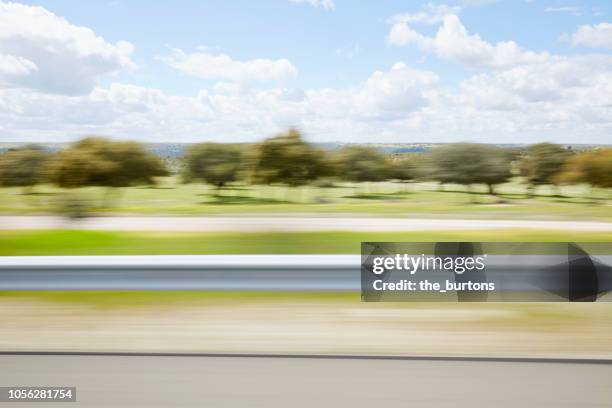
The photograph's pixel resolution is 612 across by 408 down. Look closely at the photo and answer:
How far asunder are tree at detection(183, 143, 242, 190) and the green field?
78 centimetres

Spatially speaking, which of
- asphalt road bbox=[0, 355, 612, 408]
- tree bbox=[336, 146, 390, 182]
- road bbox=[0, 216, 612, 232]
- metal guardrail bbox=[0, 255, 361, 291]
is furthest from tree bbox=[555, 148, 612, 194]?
tree bbox=[336, 146, 390, 182]

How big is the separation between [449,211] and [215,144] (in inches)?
808

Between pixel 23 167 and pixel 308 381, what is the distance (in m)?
21.6

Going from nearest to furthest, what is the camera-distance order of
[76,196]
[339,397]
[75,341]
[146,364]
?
[339,397] → [146,364] → [75,341] → [76,196]

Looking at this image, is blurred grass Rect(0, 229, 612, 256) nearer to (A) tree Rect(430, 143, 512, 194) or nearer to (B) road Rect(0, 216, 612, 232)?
(B) road Rect(0, 216, 612, 232)

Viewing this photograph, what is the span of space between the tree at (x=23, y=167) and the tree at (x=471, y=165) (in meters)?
25.0

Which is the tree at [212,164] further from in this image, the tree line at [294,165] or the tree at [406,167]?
the tree at [406,167]

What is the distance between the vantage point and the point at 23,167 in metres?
21.8

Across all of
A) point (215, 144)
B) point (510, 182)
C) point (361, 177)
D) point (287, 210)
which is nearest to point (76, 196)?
point (287, 210)

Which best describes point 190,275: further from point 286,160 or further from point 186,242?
point 286,160

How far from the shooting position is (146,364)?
3.49 meters

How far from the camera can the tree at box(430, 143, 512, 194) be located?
117 feet

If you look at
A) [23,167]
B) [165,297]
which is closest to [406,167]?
[23,167]

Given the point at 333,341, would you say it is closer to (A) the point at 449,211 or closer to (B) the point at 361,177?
(A) the point at 449,211
